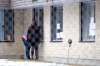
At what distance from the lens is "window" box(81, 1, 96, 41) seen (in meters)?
20.5

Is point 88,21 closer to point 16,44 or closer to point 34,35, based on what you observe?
point 34,35

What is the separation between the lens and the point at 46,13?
2380 centimetres

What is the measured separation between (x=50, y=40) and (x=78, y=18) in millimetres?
2791

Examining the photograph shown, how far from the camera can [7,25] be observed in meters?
26.5

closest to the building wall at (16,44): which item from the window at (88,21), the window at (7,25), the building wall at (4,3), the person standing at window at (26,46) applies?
the window at (7,25)

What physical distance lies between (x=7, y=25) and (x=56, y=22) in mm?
4401

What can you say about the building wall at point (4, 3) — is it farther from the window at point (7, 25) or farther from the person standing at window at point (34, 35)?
the person standing at window at point (34, 35)

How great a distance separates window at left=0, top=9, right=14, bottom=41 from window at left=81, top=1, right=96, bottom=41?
257 inches

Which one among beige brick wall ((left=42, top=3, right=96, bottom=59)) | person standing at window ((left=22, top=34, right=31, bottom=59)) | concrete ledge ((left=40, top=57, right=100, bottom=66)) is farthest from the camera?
person standing at window ((left=22, top=34, right=31, bottom=59))

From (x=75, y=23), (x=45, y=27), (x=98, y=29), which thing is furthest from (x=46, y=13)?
(x=98, y=29)

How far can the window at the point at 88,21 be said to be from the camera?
20547mm

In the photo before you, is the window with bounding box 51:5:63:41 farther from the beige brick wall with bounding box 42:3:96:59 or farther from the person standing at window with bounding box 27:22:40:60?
the person standing at window with bounding box 27:22:40:60

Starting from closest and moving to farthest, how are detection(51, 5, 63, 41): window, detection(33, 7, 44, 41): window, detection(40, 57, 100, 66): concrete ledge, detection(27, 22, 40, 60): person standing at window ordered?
detection(40, 57, 100, 66): concrete ledge < detection(51, 5, 63, 41): window < detection(27, 22, 40, 60): person standing at window < detection(33, 7, 44, 41): window

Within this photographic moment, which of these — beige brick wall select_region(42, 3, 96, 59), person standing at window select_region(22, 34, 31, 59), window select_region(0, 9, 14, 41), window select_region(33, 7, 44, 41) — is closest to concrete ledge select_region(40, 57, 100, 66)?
beige brick wall select_region(42, 3, 96, 59)
